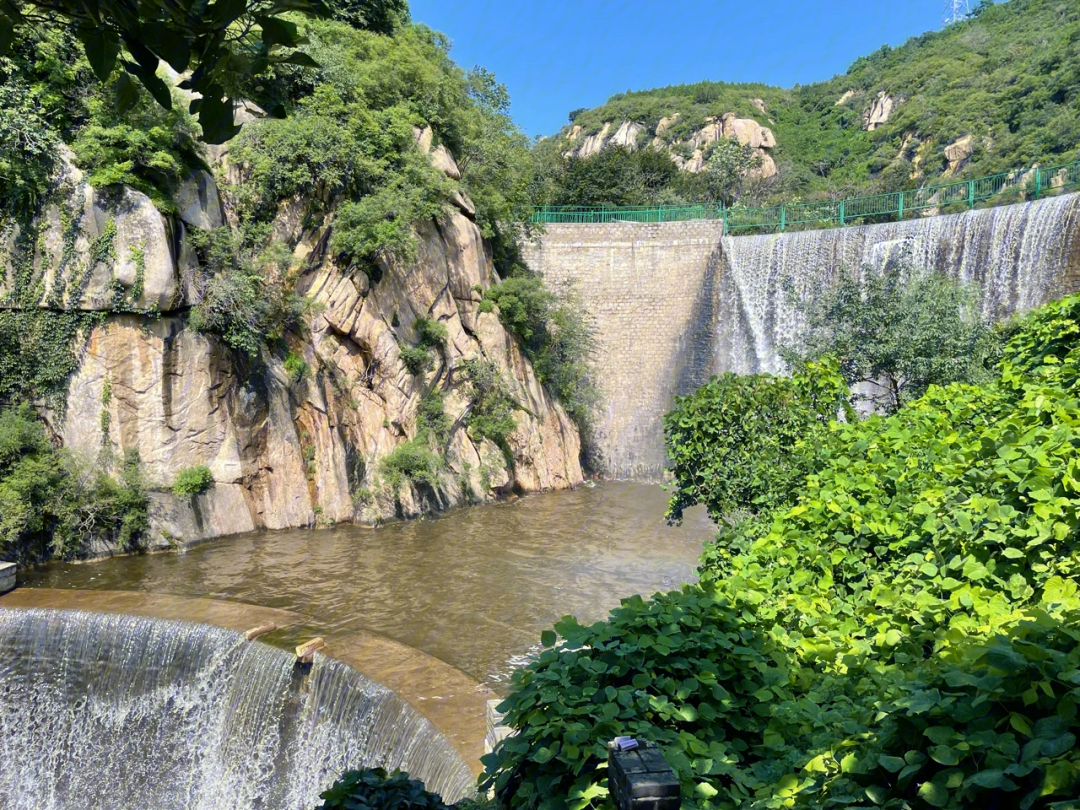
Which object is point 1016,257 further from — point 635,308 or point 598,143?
point 598,143

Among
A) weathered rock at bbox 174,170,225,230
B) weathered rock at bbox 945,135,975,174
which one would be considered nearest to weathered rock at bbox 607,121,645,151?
weathered rock at bbox 945,135,975,174

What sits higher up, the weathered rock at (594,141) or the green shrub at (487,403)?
the weathered rock at (594,141)

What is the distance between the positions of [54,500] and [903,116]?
A: 48.8 m

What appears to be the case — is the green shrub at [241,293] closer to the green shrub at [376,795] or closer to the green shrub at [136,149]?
the green shrub at [136,149]

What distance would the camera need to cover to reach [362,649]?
Answer: 7.57 m

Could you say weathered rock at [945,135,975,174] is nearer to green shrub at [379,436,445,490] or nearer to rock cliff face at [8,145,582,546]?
rock cliff face at [8,145,582,546]

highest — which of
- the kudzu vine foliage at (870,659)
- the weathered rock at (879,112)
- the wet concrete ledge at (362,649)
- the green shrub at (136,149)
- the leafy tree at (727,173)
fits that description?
the weathered rock at (879,112)

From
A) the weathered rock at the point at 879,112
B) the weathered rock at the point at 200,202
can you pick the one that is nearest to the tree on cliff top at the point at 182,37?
the weathered rock at the point at 200,202

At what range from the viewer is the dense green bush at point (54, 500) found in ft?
35.1

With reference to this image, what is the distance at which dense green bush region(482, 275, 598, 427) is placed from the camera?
18.6 meters

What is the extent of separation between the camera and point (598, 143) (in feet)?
219

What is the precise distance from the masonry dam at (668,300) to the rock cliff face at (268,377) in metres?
4.65

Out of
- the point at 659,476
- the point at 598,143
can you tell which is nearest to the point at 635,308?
the point at 659,476

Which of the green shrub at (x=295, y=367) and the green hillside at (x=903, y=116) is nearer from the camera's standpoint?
the green shrub at (x=295, y=367)
